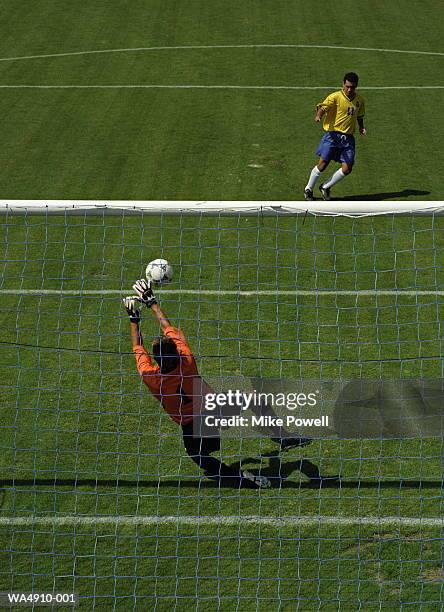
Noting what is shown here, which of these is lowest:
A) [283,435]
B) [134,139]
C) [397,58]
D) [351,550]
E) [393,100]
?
[351,550]

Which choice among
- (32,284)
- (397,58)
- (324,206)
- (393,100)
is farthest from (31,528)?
(397,58)

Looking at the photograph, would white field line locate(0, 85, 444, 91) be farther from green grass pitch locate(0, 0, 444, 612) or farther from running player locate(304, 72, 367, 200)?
running player locate(304, 72, 367, 200)

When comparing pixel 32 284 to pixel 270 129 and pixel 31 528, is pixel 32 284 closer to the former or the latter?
pixel 31 528

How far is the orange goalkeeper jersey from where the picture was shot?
346 inches

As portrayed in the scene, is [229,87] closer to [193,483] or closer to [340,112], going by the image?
[340,112]

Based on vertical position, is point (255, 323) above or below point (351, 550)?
above

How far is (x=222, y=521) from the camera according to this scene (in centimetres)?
877

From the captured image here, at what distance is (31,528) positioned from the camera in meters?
8.70

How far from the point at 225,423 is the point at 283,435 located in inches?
24.7

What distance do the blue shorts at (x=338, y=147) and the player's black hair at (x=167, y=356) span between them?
7043mm

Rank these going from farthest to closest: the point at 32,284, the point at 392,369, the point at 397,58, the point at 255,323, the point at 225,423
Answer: the point at 397,58
the point at 32,284
the point at 255,323
the point at 392,369
the point at 225,423

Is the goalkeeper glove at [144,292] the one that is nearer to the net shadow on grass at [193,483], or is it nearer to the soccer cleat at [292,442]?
the net shadow on grass at [193,483]

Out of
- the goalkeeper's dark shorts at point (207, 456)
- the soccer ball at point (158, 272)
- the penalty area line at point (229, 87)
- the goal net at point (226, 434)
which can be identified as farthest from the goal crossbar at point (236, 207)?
the penalty area line at point (229, 87)

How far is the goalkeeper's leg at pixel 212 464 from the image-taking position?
9.08 metres
